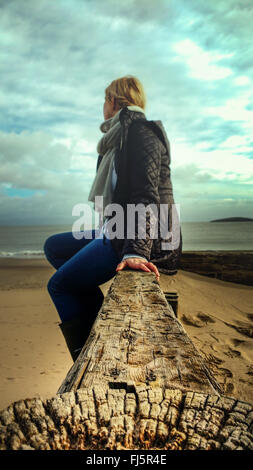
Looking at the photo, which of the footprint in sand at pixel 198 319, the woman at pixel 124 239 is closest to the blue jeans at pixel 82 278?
the woman at pixel 124 239

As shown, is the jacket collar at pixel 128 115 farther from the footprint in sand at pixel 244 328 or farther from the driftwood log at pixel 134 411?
the footprint in sand at pixel 244 328

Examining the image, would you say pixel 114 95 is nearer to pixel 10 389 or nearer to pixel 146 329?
pixel 146 329

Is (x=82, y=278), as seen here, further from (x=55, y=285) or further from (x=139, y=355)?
(x=139, y=355)

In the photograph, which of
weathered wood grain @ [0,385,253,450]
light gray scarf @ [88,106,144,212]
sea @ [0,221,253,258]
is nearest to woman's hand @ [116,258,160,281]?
light gray scarf @ [88,106,144,212]

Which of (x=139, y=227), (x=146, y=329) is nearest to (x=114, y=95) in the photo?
(x=139, y=227)

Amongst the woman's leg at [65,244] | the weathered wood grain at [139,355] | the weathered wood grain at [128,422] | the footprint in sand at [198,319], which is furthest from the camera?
the footprint in sand at [198,319]

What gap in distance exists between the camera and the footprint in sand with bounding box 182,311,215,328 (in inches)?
146

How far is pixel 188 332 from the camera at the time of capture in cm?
342

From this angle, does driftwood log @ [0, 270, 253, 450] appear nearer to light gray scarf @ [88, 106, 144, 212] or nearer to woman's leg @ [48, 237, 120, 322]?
woman's leg @ [48, 237, 120, 322]

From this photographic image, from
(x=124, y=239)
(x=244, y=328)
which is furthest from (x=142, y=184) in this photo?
(x=244, y=328)

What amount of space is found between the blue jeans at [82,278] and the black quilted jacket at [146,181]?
12 centimetres

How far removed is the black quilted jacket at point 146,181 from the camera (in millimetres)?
2146

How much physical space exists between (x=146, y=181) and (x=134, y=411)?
1752 mm

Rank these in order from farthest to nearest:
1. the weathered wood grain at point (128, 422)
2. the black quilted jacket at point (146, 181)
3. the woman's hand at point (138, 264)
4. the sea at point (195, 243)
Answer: the sea at point (195, 243), the black quilted jacket at point (146, 181), the woman's hand at point (138, 264), the weathered wood grain at point (128, 422)
